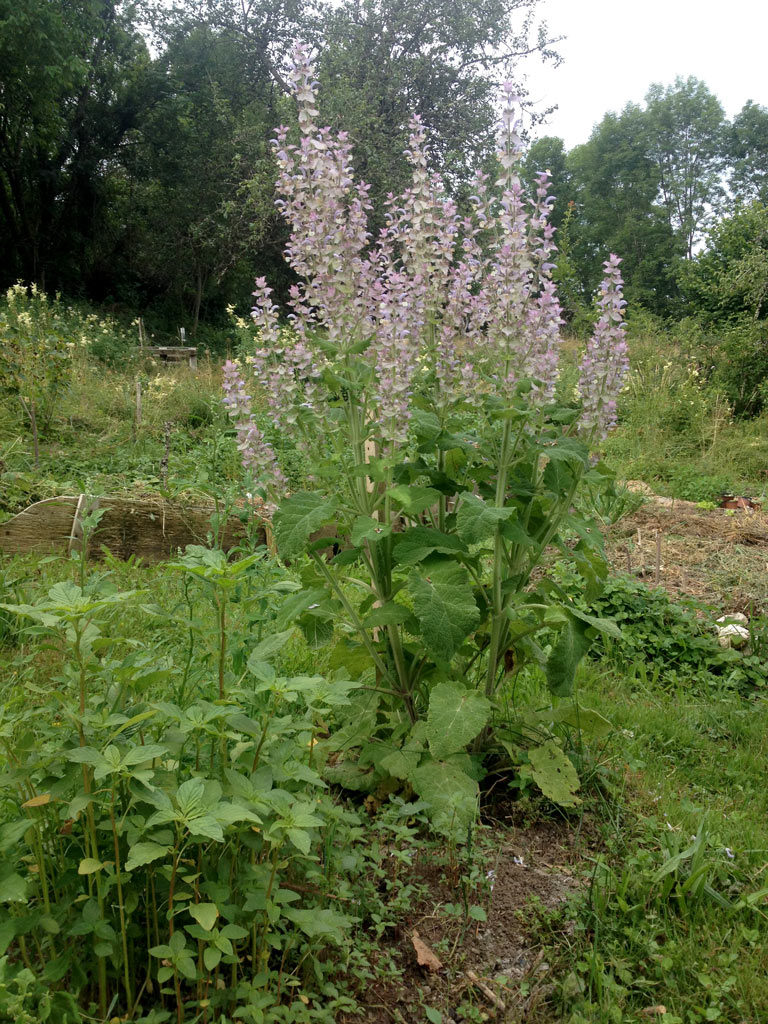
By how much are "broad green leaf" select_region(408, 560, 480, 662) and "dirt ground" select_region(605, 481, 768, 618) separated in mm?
2853

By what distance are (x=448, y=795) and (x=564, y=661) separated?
0.51 m

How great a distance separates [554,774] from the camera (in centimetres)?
209

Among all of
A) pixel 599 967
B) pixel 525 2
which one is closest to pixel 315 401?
pixel 599 967

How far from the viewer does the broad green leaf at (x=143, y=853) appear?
113 cm

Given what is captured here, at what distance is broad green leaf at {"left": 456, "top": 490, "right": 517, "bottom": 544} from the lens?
184 centimetres

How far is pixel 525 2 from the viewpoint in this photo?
15.9 m

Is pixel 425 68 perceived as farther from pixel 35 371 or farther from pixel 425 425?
pixel 425 425

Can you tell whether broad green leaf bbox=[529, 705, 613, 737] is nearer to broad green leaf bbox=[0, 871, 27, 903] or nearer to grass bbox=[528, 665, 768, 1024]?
grass bbox=[528, 665, 768, 1024]

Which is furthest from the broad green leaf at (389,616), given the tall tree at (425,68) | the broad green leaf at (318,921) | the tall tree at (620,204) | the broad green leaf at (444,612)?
the tall tree at (620,204)

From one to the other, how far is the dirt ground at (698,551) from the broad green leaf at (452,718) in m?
2.77

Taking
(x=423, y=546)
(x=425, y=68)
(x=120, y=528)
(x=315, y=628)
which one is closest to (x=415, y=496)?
(x=423, y=546)

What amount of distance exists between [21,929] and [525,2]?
65.0 ft

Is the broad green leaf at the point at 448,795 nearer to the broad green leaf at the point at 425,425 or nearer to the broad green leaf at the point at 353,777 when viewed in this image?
the broad green leaf at the point at 353,777

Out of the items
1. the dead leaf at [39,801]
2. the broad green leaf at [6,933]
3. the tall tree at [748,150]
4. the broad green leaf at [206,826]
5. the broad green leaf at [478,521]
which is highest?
the tall tree at [748,150]
